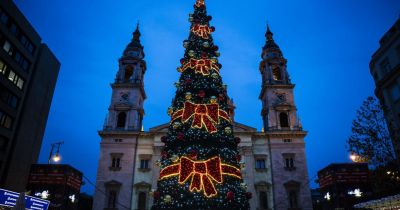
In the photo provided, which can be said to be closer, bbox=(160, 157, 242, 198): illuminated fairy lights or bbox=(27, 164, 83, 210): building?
bbox=(160, 157, 242, 198): illuminated fairy lights

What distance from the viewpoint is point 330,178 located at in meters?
29.4

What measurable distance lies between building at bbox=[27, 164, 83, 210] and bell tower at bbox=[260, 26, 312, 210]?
21.6 m

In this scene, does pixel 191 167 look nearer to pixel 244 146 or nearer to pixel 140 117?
pixel 244 146

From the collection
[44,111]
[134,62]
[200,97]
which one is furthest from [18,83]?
[200,97]

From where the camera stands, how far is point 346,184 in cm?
2848

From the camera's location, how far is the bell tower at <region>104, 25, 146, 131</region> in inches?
1476

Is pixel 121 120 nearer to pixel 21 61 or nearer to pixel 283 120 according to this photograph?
pixel 21 61

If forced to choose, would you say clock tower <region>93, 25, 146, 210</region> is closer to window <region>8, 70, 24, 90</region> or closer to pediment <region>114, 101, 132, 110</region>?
pediment <region>114, 101, 132, 110</region>

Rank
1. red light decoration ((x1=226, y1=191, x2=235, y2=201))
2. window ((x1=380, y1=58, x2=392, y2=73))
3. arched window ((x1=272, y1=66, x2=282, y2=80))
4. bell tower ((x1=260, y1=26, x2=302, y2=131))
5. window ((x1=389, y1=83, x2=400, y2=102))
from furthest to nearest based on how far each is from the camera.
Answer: arched window ((x1=272, y1=66, x2=282, y2=80)), bell tower ((x1=260, y1=26, x2=302, y2=131)), window ((x1=380, y1=58, x2=392, y2=73)), window ((x1=389, y1=83, x2=400, y2=102)), red light decoration ((x1=226, y1=191, x2=235, y2=201))

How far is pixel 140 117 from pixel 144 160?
23.1 feet

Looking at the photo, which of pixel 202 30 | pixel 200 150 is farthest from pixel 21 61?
pixel 200 150

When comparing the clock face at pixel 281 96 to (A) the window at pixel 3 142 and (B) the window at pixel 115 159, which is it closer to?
(B) the window at pixel 115 159

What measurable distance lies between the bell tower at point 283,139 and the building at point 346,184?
4.34m

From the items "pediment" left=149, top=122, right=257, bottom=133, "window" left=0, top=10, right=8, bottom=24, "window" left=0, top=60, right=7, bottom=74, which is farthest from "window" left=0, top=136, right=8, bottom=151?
"pediment" left=149, top=122, right=257, bottom=133
